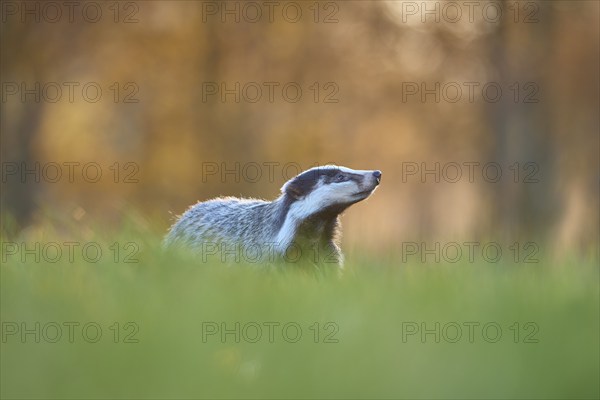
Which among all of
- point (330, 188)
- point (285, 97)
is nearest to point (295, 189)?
point (330, 188)

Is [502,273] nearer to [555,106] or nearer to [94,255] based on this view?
[94,255]

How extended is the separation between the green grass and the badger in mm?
3429

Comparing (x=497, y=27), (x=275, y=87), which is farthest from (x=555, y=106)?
(x=275, y=87)

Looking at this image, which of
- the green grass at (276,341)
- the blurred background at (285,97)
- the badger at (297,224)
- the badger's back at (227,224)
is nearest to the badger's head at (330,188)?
the badger at (297,224)

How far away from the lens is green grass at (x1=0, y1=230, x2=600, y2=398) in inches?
131

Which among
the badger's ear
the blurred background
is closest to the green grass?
the badger's ear

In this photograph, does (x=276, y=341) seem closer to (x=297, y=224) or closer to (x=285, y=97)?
(x=297, y=224)

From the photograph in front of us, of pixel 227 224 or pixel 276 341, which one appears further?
pixel 227 224

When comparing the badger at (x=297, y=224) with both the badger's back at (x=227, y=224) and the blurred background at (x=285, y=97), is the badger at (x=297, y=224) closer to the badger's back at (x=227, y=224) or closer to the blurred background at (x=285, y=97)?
the badger's back at (x=227, y=224)

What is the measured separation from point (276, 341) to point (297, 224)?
4467 mm

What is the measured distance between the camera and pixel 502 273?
17.7ft

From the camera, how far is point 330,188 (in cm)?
810

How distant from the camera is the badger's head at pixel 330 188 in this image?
315 inches

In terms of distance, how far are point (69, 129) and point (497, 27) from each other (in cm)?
1181
